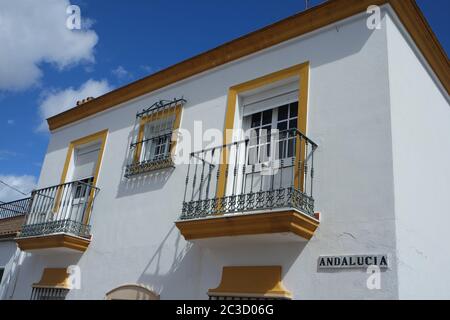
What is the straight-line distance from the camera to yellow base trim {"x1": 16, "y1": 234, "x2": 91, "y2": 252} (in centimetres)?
837

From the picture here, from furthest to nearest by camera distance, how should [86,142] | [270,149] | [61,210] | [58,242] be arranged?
[86,142] < [61,210] < [58,242] < [270,149]

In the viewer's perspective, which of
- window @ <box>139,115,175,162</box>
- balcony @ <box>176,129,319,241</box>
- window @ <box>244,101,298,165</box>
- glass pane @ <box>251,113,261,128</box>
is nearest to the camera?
balcony @ <box>176,129,319,241</box>

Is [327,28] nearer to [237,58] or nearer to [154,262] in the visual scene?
[237,58]

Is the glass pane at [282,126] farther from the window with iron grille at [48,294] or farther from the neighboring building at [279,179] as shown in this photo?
the window with iron grille at [48,294]

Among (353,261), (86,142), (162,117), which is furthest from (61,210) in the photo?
(353,261)

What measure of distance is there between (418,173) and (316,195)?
1.46 m

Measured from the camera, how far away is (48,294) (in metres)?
8.88

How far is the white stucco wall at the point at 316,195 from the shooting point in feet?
18.0

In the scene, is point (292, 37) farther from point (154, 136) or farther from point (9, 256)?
point (9, 256)

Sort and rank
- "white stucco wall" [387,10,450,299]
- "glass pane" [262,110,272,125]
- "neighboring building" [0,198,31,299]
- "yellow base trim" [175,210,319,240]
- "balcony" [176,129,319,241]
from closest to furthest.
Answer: "white stucco wall" [387,10,450,299] < "yellow base trim" [175,210,319,240] < "balcony" [176,129,319,241] < "glass pane" [262,110,272,125] < "neighboring building" [0,198,31,299]

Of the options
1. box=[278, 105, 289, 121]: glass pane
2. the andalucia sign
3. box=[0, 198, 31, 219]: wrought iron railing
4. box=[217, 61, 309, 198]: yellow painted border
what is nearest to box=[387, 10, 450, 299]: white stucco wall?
the andalucia sign

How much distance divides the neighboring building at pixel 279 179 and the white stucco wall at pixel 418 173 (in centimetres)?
3

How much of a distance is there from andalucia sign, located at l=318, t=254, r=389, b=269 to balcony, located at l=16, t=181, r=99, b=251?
490 centimetres

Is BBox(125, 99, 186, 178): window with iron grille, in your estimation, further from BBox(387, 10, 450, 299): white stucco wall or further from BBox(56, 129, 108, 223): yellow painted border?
BBox(387, 10, 450, 299): white stucco wall
